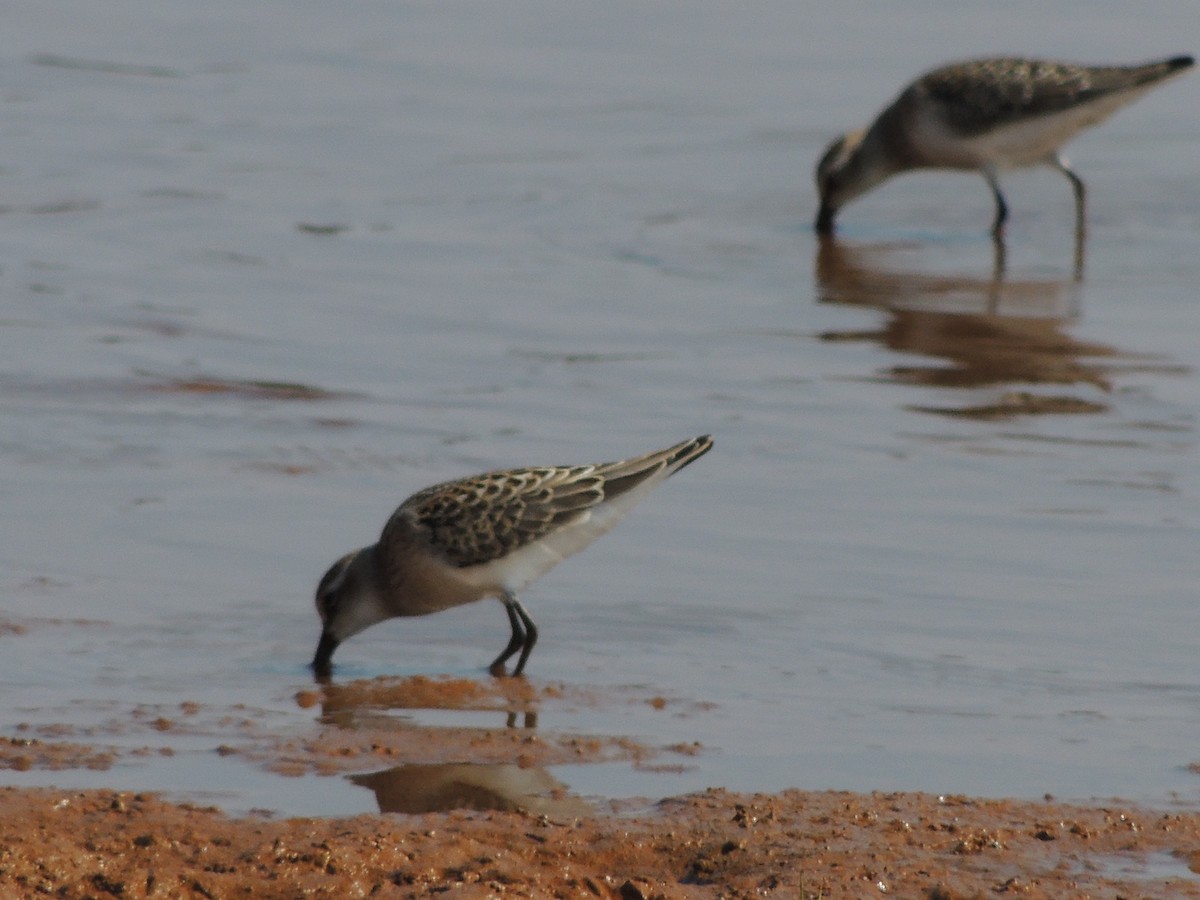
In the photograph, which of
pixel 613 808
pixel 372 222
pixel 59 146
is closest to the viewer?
pixel 613 808

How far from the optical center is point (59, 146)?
1662 centimetres

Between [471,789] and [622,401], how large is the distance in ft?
15.6

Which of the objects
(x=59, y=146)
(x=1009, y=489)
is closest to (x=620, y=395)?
(x=1009, y=489)

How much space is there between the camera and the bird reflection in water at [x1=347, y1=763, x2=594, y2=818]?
5.66 m

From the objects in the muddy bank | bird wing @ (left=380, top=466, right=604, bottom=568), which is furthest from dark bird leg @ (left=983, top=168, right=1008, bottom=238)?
the muddy bank

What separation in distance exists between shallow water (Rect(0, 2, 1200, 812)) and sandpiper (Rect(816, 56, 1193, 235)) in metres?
0.43

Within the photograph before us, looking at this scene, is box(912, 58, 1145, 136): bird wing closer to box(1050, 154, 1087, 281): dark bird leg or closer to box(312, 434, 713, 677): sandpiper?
box(1050, 154, 1087, 281): dark bird leg

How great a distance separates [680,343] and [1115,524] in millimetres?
3560

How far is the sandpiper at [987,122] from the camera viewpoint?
15.2m

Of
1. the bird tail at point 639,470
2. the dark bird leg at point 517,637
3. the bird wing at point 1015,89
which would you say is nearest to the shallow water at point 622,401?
the dark bird leg at point 517,637

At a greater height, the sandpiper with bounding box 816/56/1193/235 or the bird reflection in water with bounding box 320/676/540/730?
the sandpiper with bounding box 816/56/1193/235

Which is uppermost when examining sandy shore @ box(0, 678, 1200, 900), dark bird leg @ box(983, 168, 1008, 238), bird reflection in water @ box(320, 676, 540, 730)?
dark bird leg @ box(983, 168, 1008, 238)

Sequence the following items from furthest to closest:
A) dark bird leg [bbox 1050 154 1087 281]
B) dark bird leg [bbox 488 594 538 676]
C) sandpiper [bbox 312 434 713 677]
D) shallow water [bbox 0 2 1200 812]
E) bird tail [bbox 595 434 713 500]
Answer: dark bird leg [bbox 1050 154 1087 281], bird tail [bbox 595 434 713 500], sandpiper [bbox 312 434 713 677], dark bird leg [bbox 488 594 538 676], shallow water [bbox 0 2 1200 812]

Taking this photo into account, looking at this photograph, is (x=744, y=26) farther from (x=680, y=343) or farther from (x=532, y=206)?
(x=680, y=343)
